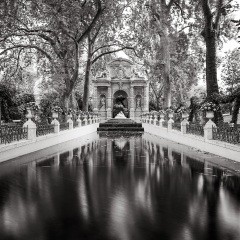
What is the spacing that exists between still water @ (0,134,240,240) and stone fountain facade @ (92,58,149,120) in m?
35.0

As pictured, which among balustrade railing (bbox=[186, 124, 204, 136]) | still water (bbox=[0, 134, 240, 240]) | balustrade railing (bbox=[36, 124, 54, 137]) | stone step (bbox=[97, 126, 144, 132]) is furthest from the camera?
stone step (bbox=[97, 126, 144, 132])

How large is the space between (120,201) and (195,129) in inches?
383

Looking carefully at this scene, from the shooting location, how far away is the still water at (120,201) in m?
3.93

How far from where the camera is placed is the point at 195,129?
14.4 metres

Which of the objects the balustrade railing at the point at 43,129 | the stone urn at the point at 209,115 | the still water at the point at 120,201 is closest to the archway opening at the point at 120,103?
the balustrade railing at the point at 43,129

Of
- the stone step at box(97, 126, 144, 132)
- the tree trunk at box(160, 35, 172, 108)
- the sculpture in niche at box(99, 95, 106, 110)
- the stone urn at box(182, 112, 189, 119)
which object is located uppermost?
the tree trunk at box(160, 35, 172, 108)

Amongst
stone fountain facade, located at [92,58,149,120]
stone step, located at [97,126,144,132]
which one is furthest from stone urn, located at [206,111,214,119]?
stone fountain facade, located at [92,58,149,120]

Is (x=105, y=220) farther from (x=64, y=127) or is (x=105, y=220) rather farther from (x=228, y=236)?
(x=64, y=127)

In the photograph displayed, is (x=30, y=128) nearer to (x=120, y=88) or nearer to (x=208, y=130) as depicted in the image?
(x=208, y=130)

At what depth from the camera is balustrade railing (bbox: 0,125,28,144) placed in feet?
34.4

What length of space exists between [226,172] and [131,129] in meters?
21.2

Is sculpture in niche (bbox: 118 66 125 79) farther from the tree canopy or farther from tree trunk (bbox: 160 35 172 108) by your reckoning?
tree trunk (bbox: 160 35 172 108)

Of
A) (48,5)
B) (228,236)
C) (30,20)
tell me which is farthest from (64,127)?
(228,236)

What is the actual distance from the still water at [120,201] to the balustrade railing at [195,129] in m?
4.41
